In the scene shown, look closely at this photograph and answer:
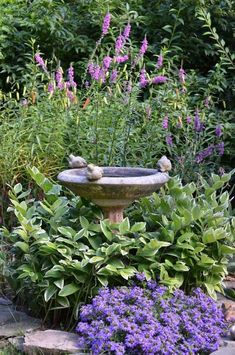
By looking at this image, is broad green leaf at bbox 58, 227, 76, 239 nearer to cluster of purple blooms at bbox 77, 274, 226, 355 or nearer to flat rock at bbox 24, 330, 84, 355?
cluster of purple blooms at bbox 77, 274, 226, 355

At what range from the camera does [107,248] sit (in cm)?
382

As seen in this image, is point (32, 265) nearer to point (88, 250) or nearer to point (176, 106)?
point (88, 250)

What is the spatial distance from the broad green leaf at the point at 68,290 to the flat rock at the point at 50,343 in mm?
237

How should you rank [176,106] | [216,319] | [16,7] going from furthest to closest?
[16,7] → [176,106] → [216,319]

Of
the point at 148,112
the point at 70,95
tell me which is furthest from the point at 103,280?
the point at 70,95

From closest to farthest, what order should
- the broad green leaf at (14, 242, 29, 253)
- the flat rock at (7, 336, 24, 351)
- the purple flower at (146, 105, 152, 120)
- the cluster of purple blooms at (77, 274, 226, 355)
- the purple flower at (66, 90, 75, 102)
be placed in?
the cluster of purple blooms at (77, 274, 226, 355) → the flat rock at (7, 336, 24, 351) → the broad green leaf at (14, 242, 29, 253) → the purple flower at (146, 105, 152, 120) → the purple flower at (66, 90, 75, 102)

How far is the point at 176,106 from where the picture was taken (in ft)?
19.7

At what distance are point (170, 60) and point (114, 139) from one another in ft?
5.87

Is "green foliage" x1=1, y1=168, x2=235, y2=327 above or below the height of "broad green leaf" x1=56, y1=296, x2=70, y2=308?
above

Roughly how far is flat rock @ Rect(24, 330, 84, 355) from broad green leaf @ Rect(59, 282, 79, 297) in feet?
0.78

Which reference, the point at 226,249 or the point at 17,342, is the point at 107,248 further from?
the point at 226,249

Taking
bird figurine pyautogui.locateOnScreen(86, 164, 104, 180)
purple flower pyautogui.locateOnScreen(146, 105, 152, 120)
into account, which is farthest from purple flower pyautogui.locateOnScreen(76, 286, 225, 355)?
purple flower pyautogui.locateOnScreen(146, 105, 152, 120)

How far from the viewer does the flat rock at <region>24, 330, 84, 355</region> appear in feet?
11.5

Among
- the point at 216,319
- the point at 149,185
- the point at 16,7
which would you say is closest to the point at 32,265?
the point at 149,185
